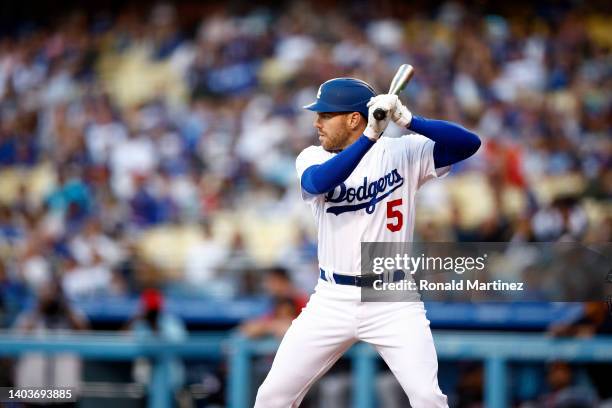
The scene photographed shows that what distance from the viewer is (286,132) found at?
33.3 feet

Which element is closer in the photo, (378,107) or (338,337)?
(378,107)

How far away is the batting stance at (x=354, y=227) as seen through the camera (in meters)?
3.83

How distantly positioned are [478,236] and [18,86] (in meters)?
6.88

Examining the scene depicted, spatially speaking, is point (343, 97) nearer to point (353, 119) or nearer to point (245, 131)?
point (353, 119)

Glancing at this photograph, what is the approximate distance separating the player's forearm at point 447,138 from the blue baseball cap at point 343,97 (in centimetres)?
27

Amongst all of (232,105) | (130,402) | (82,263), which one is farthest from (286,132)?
(130,402)

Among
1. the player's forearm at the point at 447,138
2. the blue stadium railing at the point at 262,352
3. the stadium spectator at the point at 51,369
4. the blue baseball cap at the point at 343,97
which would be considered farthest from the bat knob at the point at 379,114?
the stadium spectator at the point at 51,369

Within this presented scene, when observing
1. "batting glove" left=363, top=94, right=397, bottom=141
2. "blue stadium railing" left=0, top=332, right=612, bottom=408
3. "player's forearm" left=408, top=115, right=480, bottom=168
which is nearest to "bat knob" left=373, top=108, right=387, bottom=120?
"batting glove" left=363, top=94, right=397, bottom=141

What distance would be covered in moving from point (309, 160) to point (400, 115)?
1.64ft

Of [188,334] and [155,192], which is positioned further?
[155,192]

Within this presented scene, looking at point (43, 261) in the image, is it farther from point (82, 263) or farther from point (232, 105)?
point (232, 105)

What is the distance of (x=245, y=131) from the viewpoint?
10.4m

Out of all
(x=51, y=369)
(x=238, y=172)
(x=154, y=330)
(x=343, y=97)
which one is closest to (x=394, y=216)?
→ (x=343, y=97)

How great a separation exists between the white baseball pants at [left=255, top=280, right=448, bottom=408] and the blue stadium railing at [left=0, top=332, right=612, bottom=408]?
162 centimetres
